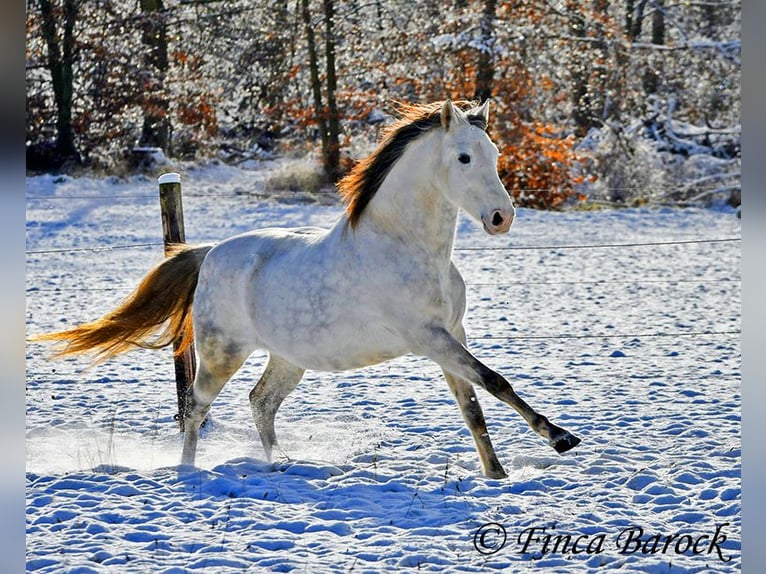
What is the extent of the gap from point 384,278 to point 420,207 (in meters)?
0.36

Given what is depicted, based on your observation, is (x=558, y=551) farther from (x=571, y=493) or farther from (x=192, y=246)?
(x=192, y=246)

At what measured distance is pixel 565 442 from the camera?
3748mm

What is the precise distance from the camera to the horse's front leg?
3.84 m

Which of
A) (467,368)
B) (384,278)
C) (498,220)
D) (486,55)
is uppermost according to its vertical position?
(486,55)

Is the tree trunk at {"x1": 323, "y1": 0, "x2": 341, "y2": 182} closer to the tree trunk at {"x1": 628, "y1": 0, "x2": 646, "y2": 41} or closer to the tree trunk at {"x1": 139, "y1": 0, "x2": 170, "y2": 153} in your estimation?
the tree trunk at {"x1": 139, "y1": 0, "x2": 170, "y2": 153}

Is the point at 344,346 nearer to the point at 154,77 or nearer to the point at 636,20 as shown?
the point at 154,77

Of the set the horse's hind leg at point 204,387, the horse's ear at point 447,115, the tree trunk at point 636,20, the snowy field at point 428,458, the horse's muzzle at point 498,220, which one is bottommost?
the snowy field at point 428,458

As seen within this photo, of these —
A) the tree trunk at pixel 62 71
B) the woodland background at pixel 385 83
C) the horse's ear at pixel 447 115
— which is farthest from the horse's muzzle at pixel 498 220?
the tree trunk at pixel 62 71

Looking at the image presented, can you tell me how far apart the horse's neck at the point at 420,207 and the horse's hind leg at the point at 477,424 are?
1.98 feet

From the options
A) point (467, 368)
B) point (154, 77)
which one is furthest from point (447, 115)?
point (154, 77)

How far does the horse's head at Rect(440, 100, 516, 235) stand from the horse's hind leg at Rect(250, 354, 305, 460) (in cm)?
139

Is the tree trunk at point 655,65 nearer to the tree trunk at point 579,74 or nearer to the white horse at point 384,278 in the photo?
the tree trunk at point 579,74

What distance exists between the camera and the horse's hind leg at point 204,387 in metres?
4.62
